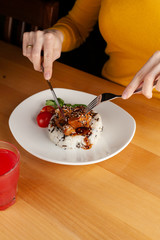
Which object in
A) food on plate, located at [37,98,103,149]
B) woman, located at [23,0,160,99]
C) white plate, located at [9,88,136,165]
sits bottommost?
white plate, located at [9,88,136,165]

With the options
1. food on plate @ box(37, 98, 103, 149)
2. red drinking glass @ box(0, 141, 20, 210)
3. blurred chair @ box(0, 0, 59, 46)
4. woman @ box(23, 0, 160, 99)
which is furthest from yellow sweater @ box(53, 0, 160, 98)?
red drinking glass @ box(0, 141, 20, 210)

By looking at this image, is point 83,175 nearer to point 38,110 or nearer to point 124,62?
point 38,110

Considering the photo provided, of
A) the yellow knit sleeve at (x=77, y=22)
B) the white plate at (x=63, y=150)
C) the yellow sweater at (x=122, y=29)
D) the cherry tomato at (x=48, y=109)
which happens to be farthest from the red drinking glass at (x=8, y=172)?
the yellow knit sleeve at (x=77, y=22)

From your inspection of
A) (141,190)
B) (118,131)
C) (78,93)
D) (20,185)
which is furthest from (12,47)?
(141,190)

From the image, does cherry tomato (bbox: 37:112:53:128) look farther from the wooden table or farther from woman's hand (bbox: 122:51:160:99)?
woman's hand (bbox: 122:51:160:99)

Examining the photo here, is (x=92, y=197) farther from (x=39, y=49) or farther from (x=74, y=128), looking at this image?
(x=39, y=49)

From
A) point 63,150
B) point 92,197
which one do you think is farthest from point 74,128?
point 92,197

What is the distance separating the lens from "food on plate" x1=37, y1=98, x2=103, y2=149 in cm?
102

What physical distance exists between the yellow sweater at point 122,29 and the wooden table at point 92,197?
0.44 meters

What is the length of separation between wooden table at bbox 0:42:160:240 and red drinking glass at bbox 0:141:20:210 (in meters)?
0.03

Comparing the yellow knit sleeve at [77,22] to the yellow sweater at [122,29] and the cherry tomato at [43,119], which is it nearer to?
the yellow sweater at [122,29]

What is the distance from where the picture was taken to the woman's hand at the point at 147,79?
974 mm

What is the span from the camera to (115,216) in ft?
2.69

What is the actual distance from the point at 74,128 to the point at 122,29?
0.70 m
